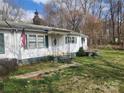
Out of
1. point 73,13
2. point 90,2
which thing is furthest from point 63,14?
point 90,2

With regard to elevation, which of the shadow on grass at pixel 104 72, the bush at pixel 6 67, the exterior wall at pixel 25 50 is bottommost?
the shadow on grass at pixel 104 72

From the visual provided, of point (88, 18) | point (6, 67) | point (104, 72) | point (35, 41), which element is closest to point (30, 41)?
point (35, 41)

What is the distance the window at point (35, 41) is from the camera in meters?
17.0

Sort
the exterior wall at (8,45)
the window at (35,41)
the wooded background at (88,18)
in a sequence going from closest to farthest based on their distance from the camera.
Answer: the exterior wall at (8,45), the window at (35,41), the wooded background at (88,18)

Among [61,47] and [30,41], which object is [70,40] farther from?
[30,41]

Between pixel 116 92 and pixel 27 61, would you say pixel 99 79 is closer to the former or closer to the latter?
pixel 116 92

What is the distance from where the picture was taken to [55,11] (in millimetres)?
54250

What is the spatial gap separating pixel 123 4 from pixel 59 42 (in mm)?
40782

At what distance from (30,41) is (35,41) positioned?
673 millimetres

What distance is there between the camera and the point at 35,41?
17688mm

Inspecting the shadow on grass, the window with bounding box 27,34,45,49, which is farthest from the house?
the shadow on grass

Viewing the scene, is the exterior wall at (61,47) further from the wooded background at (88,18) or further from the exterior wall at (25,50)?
the wooded background at (88,18)

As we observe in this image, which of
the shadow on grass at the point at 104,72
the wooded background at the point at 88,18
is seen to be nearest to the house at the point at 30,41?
the shadow on grass at the point at 104,72

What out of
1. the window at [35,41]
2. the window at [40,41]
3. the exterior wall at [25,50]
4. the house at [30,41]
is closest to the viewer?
the house at [30,41]
